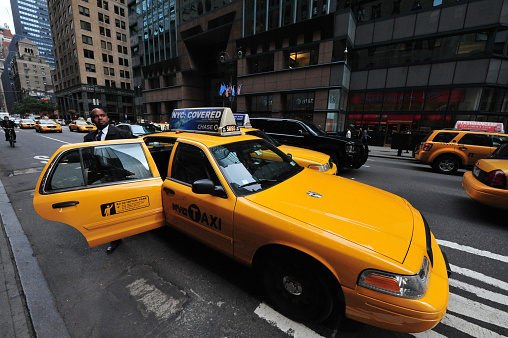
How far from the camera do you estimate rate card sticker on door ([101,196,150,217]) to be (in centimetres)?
284

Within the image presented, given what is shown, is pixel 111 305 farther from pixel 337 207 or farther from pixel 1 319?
pixel 337 207

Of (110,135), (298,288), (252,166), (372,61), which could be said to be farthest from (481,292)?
(372,61)

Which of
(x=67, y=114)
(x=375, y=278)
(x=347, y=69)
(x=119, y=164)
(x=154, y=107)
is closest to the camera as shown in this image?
(x=375, y=278)

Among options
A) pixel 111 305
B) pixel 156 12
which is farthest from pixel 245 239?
pixel 156 12

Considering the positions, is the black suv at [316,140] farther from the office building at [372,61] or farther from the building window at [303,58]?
the building window at [303,58]

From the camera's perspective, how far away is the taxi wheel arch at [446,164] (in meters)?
8.48

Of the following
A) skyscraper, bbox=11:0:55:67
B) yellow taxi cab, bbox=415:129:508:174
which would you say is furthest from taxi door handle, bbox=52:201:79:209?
skyscraper, bbox=11:0:55:67

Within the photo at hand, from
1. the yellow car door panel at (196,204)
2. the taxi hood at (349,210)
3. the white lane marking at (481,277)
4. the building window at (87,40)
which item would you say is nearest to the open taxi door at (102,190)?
the yellow car door panel at (196,204)

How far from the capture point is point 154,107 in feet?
134

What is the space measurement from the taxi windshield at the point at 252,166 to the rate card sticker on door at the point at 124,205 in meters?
1.28

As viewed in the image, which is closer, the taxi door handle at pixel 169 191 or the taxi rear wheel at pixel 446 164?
the taxi door handle at pixel 169 191

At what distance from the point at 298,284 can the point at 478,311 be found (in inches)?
78.2

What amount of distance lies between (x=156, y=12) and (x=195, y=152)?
1846 inches

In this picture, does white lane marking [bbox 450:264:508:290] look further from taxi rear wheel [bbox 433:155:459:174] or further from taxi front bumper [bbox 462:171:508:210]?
taxi rear wheel [bbox 433:155:459:174]
